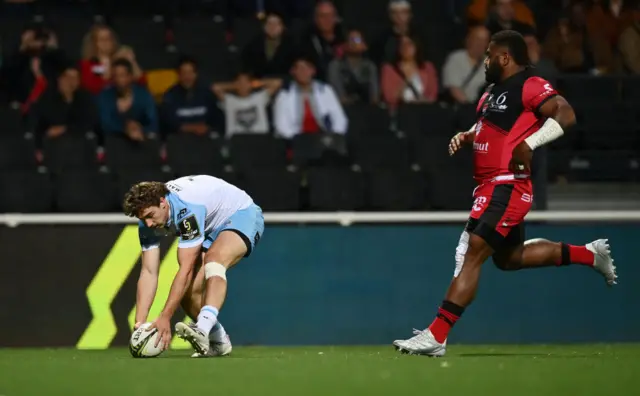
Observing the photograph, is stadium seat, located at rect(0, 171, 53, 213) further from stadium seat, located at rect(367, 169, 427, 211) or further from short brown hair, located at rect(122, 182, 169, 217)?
short brown hair, located at rect(122, 182, 169, 217)

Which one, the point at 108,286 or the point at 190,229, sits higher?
the point at 190,229

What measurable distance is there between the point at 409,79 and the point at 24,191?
15.0 feet

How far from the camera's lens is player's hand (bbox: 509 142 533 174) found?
28.9ft

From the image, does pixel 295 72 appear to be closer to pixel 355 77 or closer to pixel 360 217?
pixel 355 77

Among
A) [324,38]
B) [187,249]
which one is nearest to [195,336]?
[187,249]

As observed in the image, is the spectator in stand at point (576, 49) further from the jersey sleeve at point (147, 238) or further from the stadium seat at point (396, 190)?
the jersey sleeve at point (147, 238)

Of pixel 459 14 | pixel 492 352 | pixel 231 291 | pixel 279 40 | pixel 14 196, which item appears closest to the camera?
pixel 492 352

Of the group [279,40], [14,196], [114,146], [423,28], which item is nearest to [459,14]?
[423,28]

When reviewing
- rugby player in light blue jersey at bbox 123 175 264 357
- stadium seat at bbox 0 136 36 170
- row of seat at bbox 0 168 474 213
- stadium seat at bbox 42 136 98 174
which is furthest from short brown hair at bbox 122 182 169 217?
stadium seat at bbox 0 136 36 170

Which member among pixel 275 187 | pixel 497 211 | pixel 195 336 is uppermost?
pixel 497 211

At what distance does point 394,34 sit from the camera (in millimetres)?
15125

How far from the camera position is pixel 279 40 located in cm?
1505

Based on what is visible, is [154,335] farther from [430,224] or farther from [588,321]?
[588,321]

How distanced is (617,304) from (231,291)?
11.5 feet
